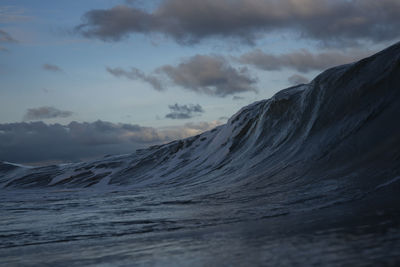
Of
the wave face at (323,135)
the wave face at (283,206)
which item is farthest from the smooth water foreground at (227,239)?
the wave face at (323,135)

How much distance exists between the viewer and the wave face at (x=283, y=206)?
7.25 ft

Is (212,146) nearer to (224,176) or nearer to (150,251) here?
(224,176)

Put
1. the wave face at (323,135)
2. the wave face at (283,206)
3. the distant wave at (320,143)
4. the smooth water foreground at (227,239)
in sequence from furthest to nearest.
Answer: the wave face at (323,135), the distant wave at (320,143), the wave face at (283,206), the smooth water foreground at (227,239)

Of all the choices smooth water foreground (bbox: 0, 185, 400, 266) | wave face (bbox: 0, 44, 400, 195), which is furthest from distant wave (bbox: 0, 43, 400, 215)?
smooth water foreground (bbox: 0, 185, 400, 266)

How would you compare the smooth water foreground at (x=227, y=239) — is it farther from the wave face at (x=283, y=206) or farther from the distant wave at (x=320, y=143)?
the distant wave at (x=320, y=143)

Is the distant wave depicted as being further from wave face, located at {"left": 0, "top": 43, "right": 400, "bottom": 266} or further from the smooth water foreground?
the smooth water foreground

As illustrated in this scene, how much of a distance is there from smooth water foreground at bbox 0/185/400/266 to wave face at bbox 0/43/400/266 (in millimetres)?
10

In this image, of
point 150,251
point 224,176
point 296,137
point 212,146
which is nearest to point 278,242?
point 150,251

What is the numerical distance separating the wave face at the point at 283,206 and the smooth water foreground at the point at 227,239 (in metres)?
0.01

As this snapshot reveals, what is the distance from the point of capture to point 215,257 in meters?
2.07

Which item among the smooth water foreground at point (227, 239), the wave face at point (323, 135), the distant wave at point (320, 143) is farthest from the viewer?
the wave face at point (323, 135)

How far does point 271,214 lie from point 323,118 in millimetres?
5350

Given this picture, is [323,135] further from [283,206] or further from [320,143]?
[283,206]

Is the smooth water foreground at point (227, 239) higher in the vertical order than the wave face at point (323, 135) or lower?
lower
